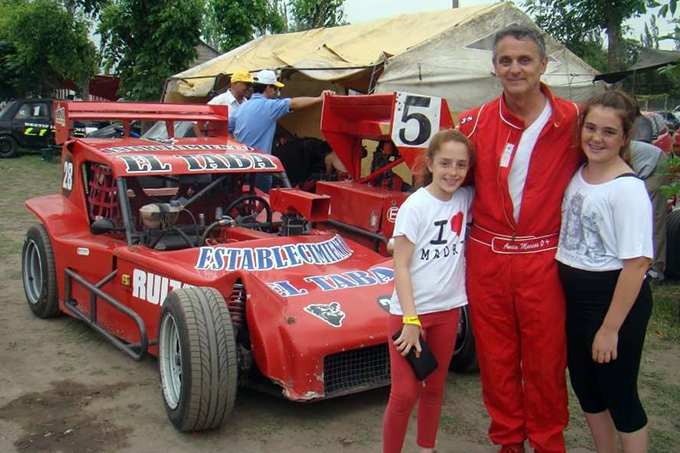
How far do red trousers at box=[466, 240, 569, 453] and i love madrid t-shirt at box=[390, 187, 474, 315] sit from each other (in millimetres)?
105

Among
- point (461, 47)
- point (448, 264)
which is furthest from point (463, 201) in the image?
point (461, 47)

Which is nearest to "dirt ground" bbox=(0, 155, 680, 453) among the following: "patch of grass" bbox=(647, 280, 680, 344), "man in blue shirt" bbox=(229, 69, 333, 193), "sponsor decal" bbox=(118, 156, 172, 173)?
"patch of grass" bbox=(647, 280, 680, 344)

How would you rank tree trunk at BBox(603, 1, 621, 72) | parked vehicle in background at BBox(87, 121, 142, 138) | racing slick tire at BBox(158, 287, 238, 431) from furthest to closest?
1. tree trunk at BBox(603, 1, 621, 72)
2. parked vehicle in background at BBox(87, 121, 142, 138)
3. racing slick tire at BBox(158, 287, 238, 431)

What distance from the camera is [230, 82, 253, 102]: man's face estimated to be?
7789mm

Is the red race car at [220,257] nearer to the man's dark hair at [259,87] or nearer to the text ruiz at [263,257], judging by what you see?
the text ruiz at [263,257]

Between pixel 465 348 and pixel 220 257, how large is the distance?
1631mm

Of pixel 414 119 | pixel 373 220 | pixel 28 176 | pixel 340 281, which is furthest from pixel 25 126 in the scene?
pixel 340 281

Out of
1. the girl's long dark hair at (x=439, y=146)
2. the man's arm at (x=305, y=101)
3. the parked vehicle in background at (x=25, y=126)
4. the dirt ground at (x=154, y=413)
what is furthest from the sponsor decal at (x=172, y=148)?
the parked vehicle in background at (x=25, y=126)

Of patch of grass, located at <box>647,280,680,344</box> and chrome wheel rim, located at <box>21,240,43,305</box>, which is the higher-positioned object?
chrome wheel rim, located at <box>21,240,43,305</box>

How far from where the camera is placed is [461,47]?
33.1 ft

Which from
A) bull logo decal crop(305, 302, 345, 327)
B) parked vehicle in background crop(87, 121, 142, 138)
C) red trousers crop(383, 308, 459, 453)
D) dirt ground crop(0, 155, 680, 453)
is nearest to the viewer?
red trousers crop(383, 308, 459, 453)

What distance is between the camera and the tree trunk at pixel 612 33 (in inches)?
687

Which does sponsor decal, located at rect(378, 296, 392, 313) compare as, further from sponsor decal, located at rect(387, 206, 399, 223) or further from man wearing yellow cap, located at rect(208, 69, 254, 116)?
man wearing yellow cap, located at rect(208, 69, 254, 116)

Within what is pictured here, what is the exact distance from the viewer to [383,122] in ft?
20.8
